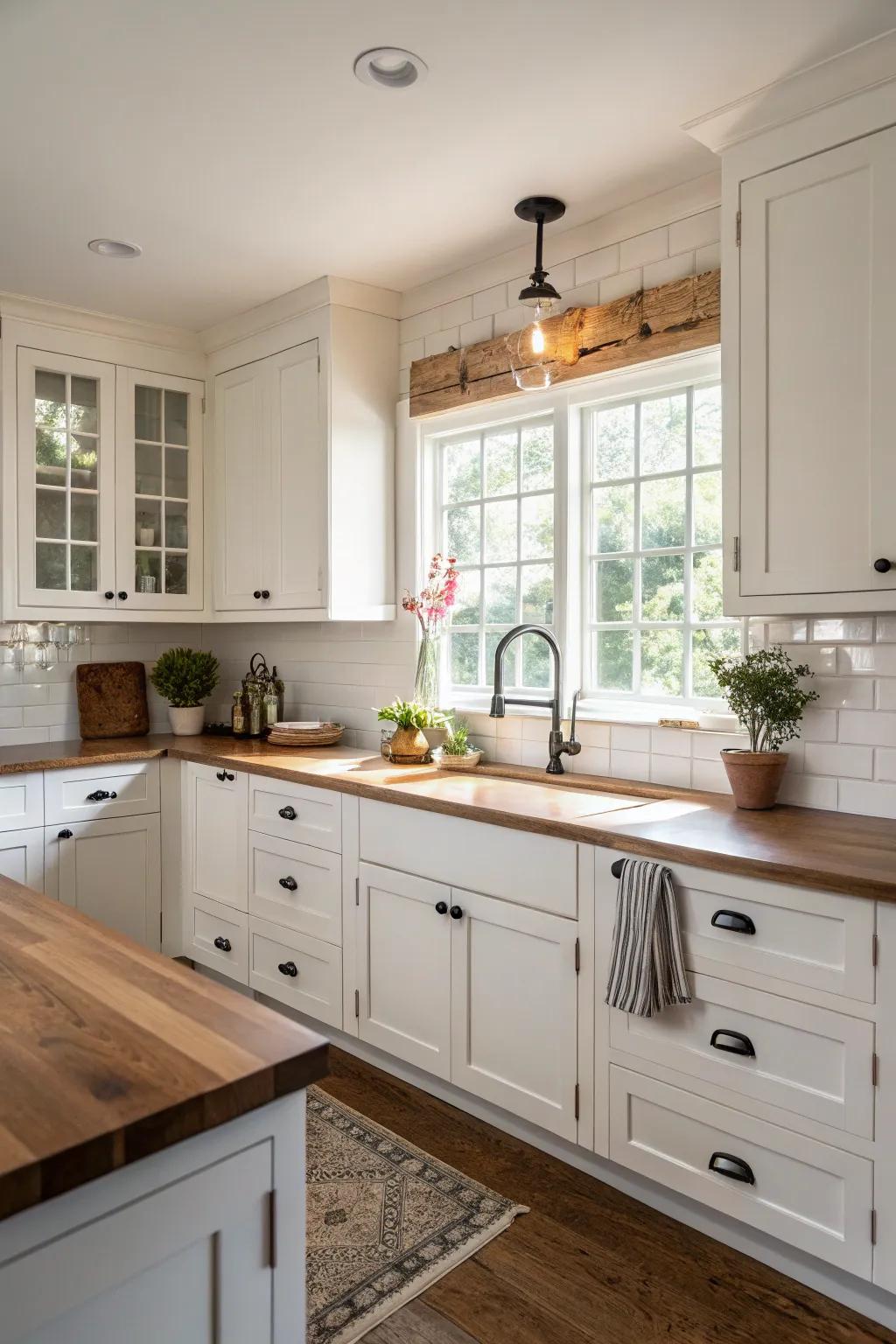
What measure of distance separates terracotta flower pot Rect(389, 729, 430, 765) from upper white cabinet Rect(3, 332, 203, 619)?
137cm

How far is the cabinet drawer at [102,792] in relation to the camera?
354 cm

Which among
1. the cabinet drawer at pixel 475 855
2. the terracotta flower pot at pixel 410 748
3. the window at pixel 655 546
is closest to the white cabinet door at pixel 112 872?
the terracotta flower pot at pixel 410 748

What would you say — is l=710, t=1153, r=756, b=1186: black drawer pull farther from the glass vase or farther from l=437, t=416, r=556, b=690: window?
the glass vase

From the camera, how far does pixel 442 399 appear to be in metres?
3.52

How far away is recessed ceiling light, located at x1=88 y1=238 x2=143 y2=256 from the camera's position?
3.19 meters

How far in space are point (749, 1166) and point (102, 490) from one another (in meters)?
3.30

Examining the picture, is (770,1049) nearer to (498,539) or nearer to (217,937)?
(498,539)

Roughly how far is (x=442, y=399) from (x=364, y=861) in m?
1.66

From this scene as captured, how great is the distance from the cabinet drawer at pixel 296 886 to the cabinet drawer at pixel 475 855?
23cm

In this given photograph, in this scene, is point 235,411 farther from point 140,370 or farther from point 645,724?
point 645,724

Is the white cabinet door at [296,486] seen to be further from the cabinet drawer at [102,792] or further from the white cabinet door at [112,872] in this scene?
the white cabinet door at [112,872]

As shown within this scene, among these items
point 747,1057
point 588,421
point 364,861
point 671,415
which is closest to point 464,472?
point 588,421

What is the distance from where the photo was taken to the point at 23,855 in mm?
3447

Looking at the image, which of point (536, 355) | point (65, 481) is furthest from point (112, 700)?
point (536, 355)
